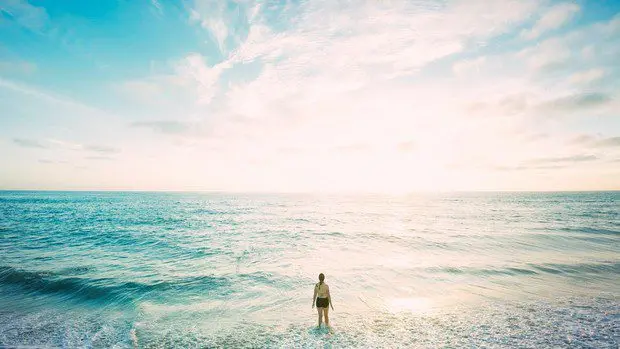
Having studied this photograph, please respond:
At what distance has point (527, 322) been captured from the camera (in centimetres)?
1191

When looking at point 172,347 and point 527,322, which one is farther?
point 527,322

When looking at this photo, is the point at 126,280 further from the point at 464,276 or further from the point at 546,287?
the point at 546,287

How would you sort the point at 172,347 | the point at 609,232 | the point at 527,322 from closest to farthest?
the point at 172,347 → the point at 527,322 → the point at 609,232

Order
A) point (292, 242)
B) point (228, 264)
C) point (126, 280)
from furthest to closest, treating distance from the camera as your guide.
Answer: point (292, 242) → point (228, 264) → point (126, 280)

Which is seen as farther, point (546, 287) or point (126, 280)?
point (126, 280)

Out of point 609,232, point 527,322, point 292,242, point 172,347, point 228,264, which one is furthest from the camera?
point 609,232

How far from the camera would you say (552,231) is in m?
37.7

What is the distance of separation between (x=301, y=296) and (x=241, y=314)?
347cm

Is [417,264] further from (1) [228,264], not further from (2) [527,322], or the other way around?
(1) [228,264]

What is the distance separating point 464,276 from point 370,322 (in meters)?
9.92

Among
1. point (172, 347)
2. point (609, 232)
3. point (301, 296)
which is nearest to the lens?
point (172, 347)

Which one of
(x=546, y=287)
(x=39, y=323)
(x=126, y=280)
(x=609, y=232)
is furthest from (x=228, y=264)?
(x=609, y=232)

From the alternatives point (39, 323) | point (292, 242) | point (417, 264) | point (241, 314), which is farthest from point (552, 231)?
point (39, 323)

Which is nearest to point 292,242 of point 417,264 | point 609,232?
point 417,264
